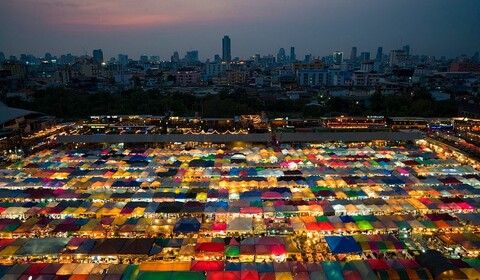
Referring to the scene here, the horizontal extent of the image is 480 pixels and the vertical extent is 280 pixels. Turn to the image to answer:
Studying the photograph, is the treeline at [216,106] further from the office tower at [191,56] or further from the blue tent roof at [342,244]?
the office tower at [191,56]

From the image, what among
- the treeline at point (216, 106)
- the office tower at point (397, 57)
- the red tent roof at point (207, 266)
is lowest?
the red tent roof at point (207, 266)

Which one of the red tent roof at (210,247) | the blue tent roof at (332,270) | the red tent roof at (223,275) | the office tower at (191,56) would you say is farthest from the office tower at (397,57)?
the red tent roof at (223,275)

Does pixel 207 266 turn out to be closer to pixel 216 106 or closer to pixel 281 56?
pixel 216 106

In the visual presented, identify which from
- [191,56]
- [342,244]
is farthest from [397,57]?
[342,244]

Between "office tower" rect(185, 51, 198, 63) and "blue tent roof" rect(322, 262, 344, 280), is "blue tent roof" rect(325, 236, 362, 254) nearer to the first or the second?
"blue tent roof" rect(322, 262, 344, 280)

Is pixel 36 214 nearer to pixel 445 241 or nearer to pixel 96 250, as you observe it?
pixel 96 250

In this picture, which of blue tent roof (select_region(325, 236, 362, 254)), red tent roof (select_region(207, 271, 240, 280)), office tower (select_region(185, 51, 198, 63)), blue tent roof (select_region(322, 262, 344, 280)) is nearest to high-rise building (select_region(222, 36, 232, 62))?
office tower (select_region(185, 51, 198, 63))

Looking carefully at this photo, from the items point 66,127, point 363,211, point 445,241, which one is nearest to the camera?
point 445,241

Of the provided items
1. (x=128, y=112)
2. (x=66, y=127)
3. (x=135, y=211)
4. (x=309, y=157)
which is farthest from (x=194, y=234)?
(x=128, y=112)
